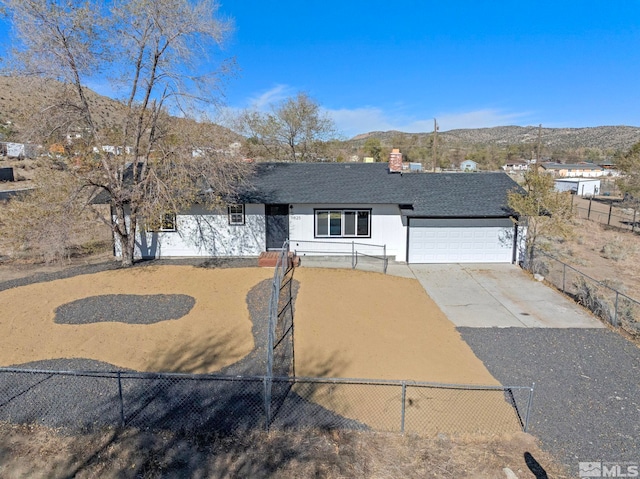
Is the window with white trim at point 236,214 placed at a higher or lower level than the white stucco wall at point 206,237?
higher

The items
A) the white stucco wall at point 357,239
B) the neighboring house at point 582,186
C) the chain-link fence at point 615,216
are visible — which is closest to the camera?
the white stucco wall at point 357,239

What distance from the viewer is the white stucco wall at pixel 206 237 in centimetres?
1664

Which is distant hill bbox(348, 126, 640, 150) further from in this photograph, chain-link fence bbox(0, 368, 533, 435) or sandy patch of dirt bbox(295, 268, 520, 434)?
chain-link fence bbox(0, 368, 533, 435)

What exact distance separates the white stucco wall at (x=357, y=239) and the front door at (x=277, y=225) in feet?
0.73

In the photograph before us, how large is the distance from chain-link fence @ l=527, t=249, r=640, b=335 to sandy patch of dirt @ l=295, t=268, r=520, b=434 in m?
4.60

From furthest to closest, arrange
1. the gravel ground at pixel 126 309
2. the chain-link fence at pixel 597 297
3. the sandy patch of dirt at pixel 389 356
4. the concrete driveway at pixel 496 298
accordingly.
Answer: the concrete driveway at pixel 496 298
the chain-link fence at pixel 597 297
the gravel ground at pixel 126 309
the sandy patch of dirt at pixel 389 356

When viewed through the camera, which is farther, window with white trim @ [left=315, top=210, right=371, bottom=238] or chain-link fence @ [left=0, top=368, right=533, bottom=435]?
window with white trim @ [left=315, top=210, right=371, bottom=238]

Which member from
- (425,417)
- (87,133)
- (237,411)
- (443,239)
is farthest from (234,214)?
(425,417)

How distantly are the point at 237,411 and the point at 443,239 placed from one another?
12485 mm

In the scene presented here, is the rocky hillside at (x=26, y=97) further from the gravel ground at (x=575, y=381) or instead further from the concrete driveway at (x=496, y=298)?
the gravel ground at (x=575, y=381)

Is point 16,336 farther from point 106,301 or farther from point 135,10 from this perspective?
point 135,10

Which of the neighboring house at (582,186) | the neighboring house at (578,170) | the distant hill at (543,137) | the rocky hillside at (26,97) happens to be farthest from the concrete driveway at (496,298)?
the distant hill at (543,137)
